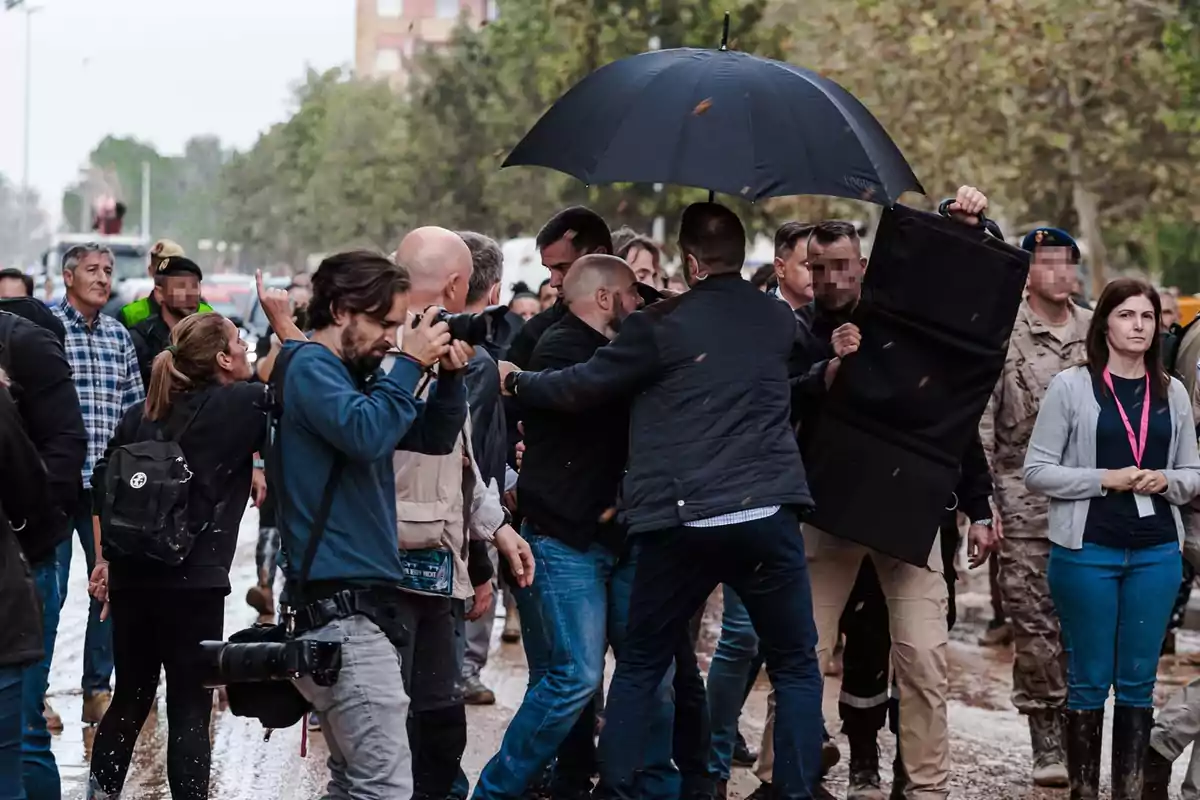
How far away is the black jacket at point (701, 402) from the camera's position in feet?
21.3

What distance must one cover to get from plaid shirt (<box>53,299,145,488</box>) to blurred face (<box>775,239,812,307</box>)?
10.2 feet

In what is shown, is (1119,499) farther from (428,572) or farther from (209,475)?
(209,475)

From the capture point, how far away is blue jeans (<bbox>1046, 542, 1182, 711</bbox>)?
24.9ft

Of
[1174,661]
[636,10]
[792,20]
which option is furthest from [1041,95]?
[1174,661]

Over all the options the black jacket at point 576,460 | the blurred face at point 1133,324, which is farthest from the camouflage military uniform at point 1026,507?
the black jacket at point 576,460

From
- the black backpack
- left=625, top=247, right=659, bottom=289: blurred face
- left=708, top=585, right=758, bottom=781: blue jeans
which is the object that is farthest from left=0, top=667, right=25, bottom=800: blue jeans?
left=625, top=247, right=659, bottom=289: blurred face

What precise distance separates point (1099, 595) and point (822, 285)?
1.55 metres

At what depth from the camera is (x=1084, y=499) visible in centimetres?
759

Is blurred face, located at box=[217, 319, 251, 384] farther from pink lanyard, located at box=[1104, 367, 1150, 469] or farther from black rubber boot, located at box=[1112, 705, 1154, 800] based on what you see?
black rubber boot, located at box=[1112, 705, 1154, 800]

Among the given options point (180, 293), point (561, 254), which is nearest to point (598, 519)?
point (561, 254)

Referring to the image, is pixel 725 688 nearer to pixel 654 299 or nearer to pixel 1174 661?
pixel 654 299

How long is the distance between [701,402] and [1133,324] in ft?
6.58

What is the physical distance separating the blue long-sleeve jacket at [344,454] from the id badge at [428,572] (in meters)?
0.54

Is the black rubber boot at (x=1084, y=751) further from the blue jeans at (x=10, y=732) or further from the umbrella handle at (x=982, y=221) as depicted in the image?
the blue jeans at (x=10, y=732)
